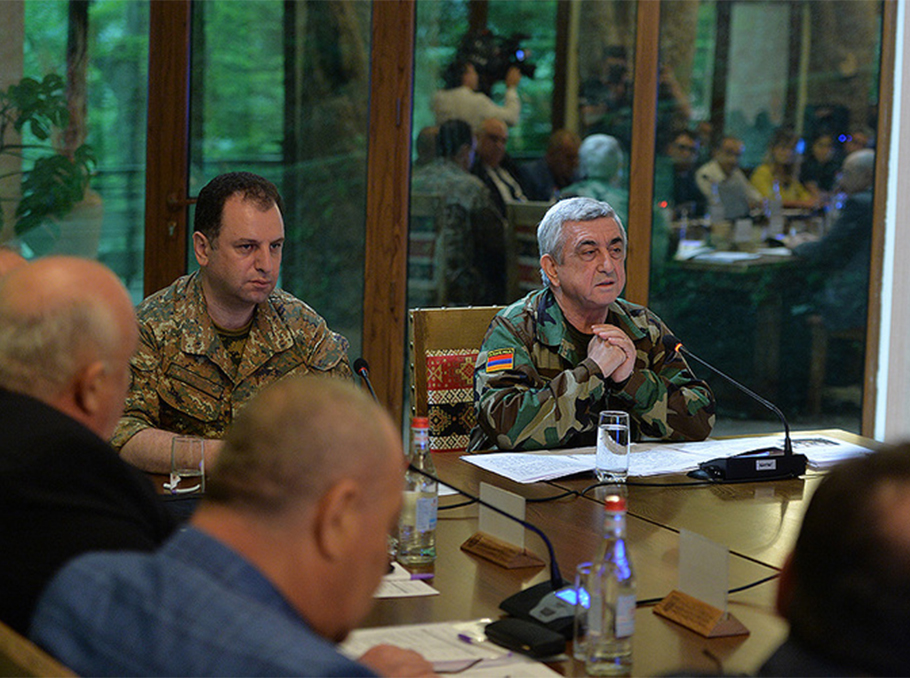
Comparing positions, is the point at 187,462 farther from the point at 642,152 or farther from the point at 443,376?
the point at 642,152

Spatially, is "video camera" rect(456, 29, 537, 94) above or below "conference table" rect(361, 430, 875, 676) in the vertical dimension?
above

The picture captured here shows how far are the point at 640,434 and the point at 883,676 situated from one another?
1892 mm

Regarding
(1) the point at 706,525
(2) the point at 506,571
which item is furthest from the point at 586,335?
(2) the point at 506,571

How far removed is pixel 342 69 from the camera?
4.42 meters

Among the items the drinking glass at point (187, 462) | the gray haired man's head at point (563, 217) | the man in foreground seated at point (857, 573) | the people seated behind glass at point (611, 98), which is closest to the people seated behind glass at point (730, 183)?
the people seated behind glass at point (611, 98)

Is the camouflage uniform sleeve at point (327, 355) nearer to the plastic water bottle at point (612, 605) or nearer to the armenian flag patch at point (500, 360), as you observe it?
the armenian flag patch at point (500, 360)

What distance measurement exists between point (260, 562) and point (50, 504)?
1.42 ft

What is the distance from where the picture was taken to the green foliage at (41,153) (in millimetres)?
4121

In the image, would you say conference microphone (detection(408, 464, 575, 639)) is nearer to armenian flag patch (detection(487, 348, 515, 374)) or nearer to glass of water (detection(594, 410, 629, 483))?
glass of water (detection(594, 410, 629, 483))

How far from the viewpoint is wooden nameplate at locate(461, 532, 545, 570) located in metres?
1.83

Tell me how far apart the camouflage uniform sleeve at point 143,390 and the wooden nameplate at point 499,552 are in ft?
2.93

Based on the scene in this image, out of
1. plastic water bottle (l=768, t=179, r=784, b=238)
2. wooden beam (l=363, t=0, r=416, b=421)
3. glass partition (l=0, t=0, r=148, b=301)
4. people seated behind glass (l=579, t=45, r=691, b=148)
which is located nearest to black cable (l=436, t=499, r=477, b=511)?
wooden beam (l=363, t=0, r=416, b=421)

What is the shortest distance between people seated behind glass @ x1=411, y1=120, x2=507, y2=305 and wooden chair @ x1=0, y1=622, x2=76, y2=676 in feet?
11.6

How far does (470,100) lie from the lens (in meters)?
4.62
